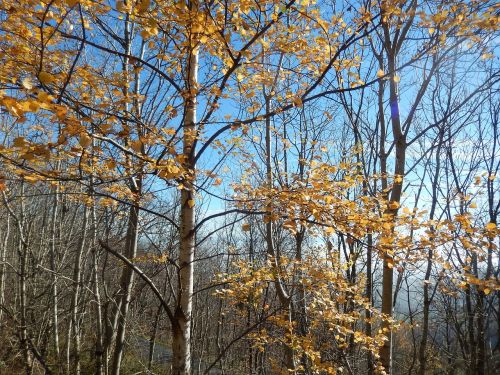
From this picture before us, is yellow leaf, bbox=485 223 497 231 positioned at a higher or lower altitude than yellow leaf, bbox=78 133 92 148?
lower

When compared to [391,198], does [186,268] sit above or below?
below

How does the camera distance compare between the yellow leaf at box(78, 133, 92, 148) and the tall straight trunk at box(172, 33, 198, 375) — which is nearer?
the yellow leaf at box(78, 133, 92, 148)

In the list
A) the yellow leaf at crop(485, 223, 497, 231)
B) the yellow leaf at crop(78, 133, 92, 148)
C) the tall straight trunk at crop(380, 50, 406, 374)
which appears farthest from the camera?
the tall straight trunk at crop(380, 50, 406, 374)

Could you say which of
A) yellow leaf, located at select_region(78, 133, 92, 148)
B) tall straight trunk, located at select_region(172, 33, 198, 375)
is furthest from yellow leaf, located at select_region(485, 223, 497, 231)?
yellow leaf, located at select_region(78, 133, 92, 148)

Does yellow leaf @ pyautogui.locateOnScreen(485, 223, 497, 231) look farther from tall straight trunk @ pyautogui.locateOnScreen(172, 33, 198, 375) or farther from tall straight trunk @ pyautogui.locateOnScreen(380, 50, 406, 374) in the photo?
tall straight trunk @ pyautogui.locateOnScreen(172, 33, 198, 375)

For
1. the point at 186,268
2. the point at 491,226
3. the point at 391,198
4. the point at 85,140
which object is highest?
the point at 391,198

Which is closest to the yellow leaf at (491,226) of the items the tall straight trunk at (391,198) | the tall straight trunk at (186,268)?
the tall straight trunk at (391,198)

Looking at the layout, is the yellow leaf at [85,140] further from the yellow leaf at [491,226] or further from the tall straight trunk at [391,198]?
the tall straight trunk at [391,198]

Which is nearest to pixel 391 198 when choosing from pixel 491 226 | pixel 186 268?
pixel 491 226

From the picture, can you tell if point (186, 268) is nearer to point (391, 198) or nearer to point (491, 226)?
point (491, 226)

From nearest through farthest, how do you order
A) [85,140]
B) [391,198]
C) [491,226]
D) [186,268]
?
1. [85,140]
2. [491,226]
3. [186,268]
4. [391,198]

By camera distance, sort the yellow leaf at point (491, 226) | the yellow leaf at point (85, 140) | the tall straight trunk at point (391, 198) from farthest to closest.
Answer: the tall straight trunk at point (391, 198)
the yellow leaf at point (491, 226)
the yellow leaf at point (85, 140)

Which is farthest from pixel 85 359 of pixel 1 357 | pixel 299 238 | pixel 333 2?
pixel 333 2

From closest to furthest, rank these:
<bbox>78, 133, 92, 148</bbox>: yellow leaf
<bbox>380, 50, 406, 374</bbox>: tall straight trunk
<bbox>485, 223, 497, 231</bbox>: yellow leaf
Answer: <bbox>78, 133, 92, 148</bbox>: yellow leaf
<bbox>485, 223, 497, 231</bbox>: yellow leaf
<bbox>380, 50, 406, 374</bbox>: tall straight trunk
